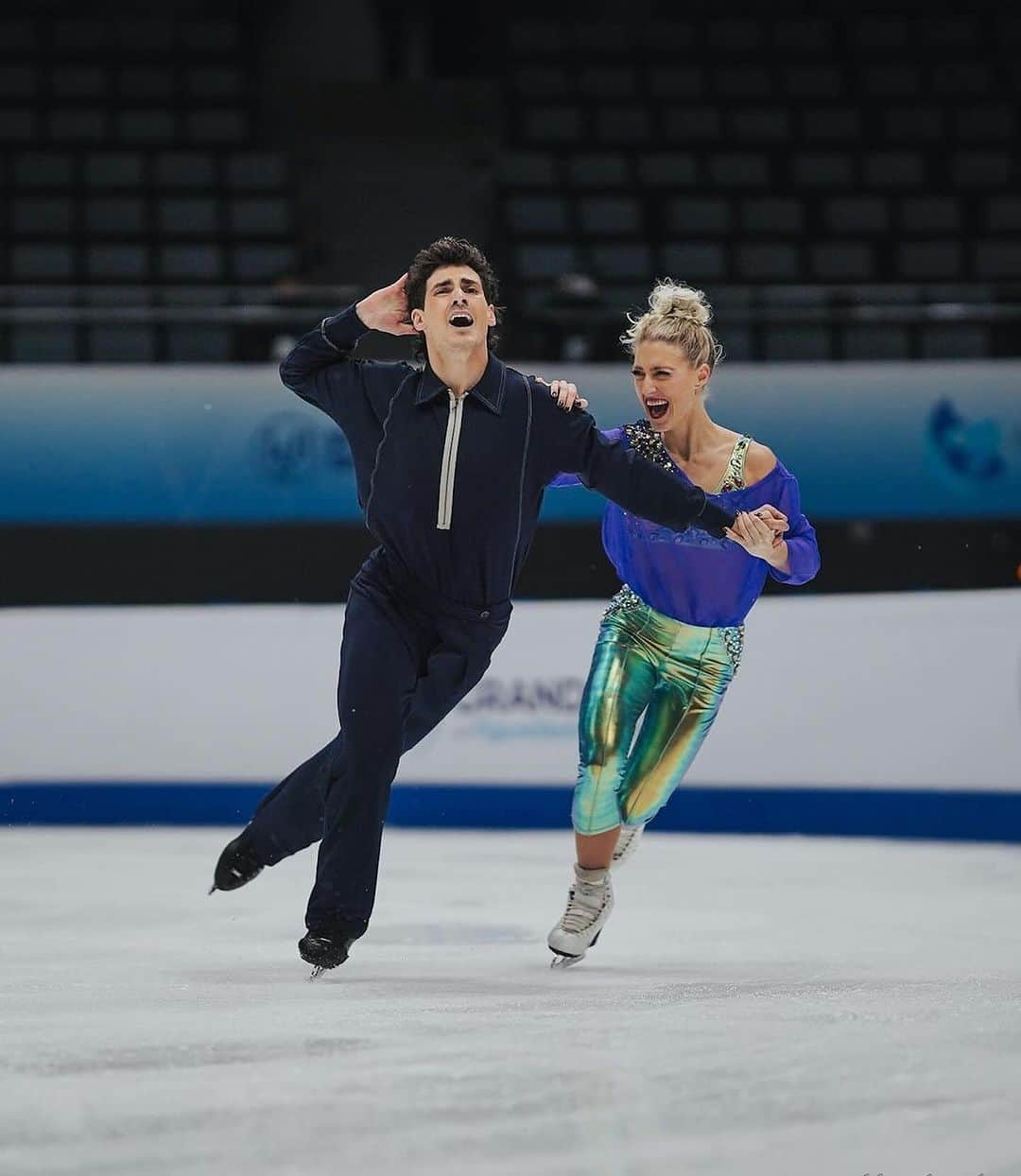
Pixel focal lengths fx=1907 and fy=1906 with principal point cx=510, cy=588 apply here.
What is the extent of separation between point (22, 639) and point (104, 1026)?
12.7ft

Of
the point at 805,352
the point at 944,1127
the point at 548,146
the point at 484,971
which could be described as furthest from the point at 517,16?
the point at 944,1127

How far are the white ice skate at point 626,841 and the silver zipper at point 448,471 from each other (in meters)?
0.92

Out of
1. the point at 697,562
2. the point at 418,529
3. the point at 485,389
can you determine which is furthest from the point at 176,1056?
the point at 697,562

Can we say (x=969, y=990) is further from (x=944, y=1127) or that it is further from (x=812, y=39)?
(x=812, y=39)

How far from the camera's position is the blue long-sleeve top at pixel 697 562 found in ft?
14.0

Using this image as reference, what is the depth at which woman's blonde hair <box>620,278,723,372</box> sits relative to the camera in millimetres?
4203

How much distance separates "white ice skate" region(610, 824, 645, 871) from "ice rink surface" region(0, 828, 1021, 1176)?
219mm

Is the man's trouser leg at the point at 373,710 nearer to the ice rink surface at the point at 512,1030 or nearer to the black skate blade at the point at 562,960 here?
the ice rink surface at the point at 512,1030

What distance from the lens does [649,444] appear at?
14.2 feet

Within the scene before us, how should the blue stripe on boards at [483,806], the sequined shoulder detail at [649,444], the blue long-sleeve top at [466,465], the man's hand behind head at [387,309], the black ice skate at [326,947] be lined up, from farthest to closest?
the blue stripe on boards at [483,806]
the sequined shoulder detail at [649,444]
the man's hand behind head at [387,309]
the blue long-sleeve top at [466,465]
the black ice skate at [326,947]

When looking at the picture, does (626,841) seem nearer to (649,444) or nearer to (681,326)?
(649,444)

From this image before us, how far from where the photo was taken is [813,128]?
10.8 m

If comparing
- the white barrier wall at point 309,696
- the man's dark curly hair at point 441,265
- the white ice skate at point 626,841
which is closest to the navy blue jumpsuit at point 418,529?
the man's dark curly hair at point 441,265

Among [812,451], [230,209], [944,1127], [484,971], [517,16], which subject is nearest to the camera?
[944,1127]
